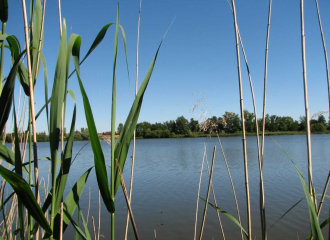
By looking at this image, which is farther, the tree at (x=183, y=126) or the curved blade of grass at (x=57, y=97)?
the tree at (x=183, y=126)

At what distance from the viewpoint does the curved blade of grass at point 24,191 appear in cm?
75

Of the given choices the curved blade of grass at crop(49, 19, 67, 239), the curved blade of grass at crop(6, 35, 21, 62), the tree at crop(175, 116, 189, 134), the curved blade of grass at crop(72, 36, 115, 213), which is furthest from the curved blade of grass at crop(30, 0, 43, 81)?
Result: the tree at crop(175, 116, 189, 134)

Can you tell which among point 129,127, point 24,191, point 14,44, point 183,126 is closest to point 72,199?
point 24,191

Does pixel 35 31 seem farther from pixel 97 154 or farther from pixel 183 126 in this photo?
pixel 183 126

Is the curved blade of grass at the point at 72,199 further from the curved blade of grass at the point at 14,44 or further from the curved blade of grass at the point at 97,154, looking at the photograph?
the curved blade of grass at the point at 14,44

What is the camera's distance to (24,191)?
0.80m

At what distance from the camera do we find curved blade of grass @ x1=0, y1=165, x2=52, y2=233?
0.75 m

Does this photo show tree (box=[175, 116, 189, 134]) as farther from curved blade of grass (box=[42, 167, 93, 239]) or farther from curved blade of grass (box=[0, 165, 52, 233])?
curved blade of grass (box=[0, 165, 52, 233])

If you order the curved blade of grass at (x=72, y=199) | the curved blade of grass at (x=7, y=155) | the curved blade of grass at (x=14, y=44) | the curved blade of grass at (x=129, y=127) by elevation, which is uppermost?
the curved blade of grass at (x=14, y=44)

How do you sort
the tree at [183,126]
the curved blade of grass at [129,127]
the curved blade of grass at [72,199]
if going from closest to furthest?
the curved blade of grass at [129,127], the curved blade of grass at [72,199], the tree at [183,126]

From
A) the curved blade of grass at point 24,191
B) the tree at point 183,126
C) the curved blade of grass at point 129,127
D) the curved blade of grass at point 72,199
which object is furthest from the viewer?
the tree at point 183,126

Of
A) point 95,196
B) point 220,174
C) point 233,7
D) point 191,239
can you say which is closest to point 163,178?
point 220,174

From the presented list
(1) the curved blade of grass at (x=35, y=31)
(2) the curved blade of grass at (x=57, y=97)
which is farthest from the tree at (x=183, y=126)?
(2) the curved blade of grass at (x=57, y=97)

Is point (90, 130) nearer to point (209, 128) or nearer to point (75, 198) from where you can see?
point (75, 198)
